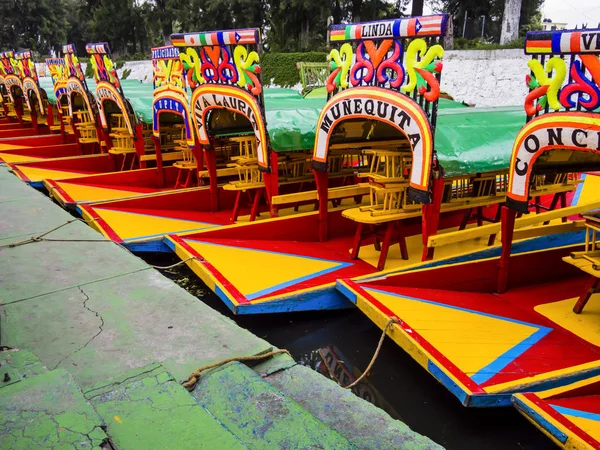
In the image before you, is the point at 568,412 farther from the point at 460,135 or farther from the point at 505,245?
the point at 460,135

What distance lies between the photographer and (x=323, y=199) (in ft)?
24.2

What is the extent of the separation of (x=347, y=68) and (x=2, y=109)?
20.2 m

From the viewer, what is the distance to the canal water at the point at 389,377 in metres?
4.21

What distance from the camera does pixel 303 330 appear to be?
18.9 feet

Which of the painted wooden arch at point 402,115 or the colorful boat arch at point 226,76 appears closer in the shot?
the painted wooden arch at point 402,115

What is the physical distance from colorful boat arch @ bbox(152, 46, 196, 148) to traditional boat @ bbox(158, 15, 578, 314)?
2.61 metres

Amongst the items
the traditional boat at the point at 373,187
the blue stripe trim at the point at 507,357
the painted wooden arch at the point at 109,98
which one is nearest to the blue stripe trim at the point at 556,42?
the traditional boat at the point at 373,187

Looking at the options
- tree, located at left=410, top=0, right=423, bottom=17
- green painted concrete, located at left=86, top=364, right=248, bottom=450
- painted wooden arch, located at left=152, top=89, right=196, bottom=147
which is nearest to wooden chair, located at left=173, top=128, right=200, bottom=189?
painted wooden arch, located at left=152, top=89, right=196, bottom=147

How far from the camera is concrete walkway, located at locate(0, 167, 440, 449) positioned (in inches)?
86.8

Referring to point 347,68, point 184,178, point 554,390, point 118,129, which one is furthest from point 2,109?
point 554,390

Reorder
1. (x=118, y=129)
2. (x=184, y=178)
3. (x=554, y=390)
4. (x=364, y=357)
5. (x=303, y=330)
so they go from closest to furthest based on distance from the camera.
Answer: (x=554, y=390), (x=364, y=357), (x=303, y=330), (x=184, y=178), (x=118, y=129)

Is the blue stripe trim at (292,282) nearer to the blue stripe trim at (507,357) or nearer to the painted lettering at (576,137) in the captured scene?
the blue stripe trim at (507,357)

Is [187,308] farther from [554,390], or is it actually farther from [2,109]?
[2,109]

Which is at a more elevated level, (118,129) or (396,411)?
(118,129)
